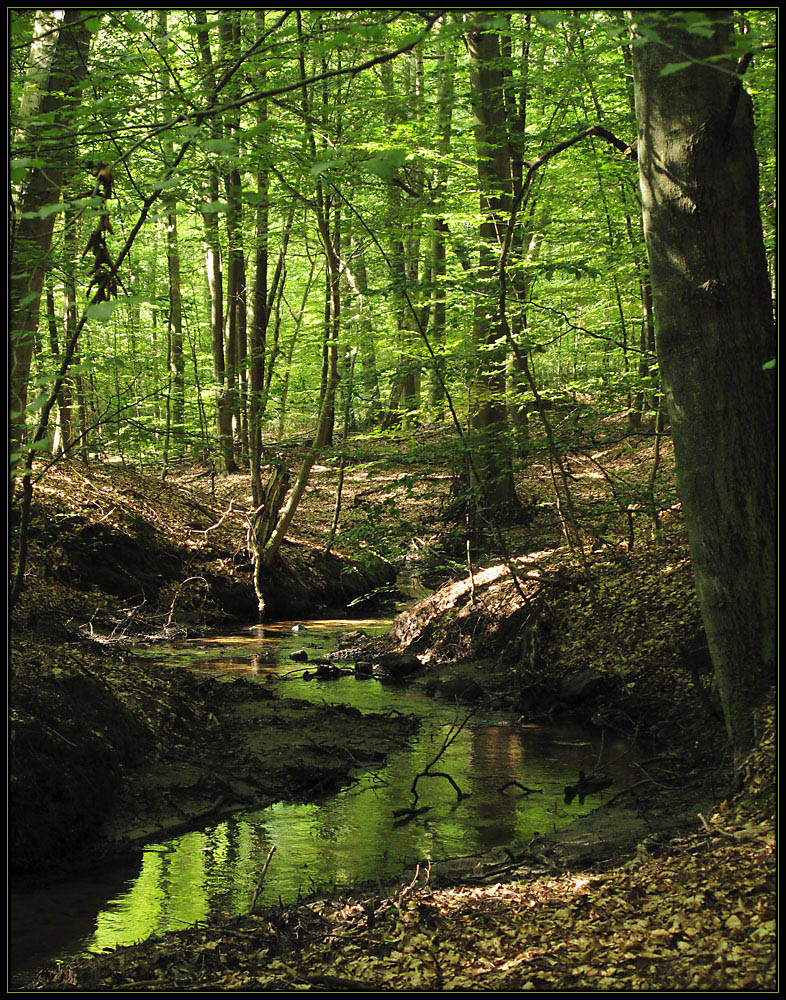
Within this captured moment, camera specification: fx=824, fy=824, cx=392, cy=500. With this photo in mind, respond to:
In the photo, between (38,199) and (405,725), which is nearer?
(38,199)

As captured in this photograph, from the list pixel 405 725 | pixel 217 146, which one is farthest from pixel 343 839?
pixel 217 146

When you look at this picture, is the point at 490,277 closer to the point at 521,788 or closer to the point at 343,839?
the point at 521,788

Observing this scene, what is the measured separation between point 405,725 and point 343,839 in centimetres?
230

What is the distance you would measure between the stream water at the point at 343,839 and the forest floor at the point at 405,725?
0.32 m

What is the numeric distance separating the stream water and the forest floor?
0.32 meters

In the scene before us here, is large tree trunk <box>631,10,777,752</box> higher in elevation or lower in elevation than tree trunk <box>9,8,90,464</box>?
lower

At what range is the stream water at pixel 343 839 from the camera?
4.17m

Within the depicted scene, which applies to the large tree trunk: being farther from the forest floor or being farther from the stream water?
the stream water

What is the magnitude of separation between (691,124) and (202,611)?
9582 millimetres

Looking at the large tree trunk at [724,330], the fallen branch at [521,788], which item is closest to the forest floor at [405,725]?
the large tree trunk at [724,330]

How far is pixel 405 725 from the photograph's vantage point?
738cm

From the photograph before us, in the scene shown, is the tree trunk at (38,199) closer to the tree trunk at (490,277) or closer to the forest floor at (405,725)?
the forest floor at (405,725)

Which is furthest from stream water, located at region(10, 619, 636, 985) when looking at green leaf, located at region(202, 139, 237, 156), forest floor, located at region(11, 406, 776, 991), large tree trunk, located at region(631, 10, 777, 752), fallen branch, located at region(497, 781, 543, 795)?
green leaf, located at region(202, 139, 237, 156)

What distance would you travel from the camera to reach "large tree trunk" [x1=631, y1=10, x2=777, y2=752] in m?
4.19
